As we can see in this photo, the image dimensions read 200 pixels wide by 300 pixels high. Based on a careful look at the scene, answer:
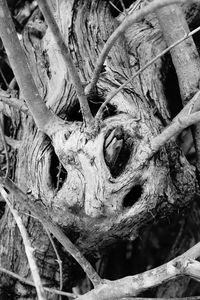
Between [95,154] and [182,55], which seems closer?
[95,154]

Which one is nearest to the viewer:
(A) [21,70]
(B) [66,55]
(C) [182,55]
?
(B) [66,55]

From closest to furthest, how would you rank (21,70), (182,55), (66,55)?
1. (66,55)
2. (21,70)
3. (182,55)

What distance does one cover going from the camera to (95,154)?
120 centimetres

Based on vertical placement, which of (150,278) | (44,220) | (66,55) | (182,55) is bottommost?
(150,278)

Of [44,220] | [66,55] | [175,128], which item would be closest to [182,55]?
[175,128]

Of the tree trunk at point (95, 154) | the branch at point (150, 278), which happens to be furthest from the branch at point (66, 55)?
the branch at point (150, 278)

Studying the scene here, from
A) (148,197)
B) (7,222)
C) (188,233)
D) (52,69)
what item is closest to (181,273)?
(148,197)

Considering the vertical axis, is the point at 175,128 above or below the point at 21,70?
below

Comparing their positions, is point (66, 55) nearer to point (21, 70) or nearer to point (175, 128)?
point (21, 70)

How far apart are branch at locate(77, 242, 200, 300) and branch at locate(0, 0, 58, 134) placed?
1.57ft

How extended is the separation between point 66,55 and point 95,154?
29 centimetres

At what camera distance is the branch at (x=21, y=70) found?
44.5 inches

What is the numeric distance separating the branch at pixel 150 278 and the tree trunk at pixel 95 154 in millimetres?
188

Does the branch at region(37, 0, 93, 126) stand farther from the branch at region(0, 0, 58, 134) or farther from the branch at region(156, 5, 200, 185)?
the branch at region(156, 5, 200, 185)
